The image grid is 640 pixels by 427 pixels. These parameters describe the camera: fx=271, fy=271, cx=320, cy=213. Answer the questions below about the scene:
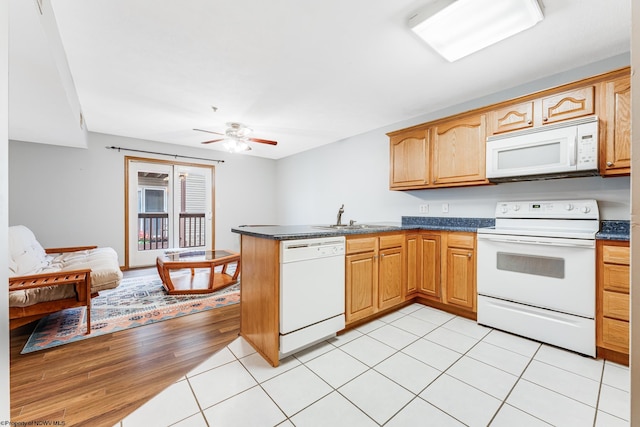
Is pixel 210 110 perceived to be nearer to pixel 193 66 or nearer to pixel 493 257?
pixel 193 66

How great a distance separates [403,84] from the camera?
275cm

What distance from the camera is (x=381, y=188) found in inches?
161

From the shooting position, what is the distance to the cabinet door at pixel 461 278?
8.71ft

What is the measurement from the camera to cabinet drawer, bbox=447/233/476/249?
2678 millimetres

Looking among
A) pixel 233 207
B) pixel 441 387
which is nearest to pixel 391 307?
pixel 441 387

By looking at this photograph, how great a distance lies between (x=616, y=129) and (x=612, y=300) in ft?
4.15

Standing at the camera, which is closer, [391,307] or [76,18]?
[76,18]

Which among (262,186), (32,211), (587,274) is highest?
(262,186)

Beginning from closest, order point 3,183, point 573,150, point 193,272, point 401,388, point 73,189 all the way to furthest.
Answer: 1. point 3,183
2. point 401,388
3. point 573,150
4. point 193,272
5. point 73,189

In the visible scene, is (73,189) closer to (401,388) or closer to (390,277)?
(390,277)

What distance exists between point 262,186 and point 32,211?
12.4 feet

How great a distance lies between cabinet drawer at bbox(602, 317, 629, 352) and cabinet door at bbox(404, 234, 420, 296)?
1.47m

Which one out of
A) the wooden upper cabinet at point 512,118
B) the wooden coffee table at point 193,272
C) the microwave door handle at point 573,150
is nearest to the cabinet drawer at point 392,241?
the wooden upper cabinet at point 512,118

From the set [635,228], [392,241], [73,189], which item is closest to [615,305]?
[392,241]
